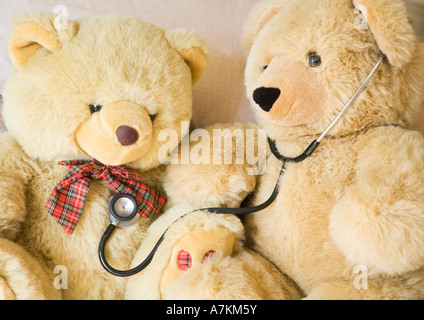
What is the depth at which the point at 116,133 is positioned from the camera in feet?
2.15

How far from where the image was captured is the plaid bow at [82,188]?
2.27ft

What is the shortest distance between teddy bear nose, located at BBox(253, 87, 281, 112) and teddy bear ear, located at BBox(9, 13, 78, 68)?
1.20 feet

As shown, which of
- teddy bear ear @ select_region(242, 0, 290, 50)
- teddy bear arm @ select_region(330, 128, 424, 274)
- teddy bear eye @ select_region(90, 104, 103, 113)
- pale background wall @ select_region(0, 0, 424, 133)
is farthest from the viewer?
pale background wall @ select_region(0, 0, 424, 133)

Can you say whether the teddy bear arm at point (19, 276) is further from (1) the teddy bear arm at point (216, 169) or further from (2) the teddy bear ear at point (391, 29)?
(2) the teddy bear ear at point (391, 29)

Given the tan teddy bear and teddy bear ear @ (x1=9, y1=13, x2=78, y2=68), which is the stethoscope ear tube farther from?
teddy bear ear @ (x1=9, y1=13, x2=78, y2=68)

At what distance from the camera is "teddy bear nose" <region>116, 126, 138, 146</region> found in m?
0.65

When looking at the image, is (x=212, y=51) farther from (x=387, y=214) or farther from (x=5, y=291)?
(x=5, y=291)

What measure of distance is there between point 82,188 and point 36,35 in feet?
0.95

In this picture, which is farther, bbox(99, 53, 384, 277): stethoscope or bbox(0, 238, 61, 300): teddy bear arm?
bbox(99, 53, 384, 277): stethoscope

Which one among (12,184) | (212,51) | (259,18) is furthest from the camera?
(212,51)

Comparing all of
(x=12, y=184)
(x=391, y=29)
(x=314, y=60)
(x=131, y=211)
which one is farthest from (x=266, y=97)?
(x=12, y=184)

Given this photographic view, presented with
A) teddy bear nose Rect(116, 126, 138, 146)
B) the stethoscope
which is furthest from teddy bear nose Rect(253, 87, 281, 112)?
teddy bear nose Rect(116, 126, 138, 146)
